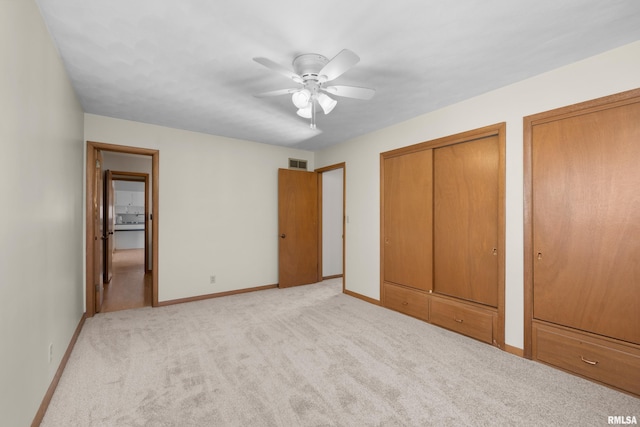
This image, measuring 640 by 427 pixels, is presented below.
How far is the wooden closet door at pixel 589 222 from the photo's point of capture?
2.03 meters

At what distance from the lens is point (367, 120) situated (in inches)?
144

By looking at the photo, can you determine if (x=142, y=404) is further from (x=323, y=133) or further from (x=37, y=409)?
(x=323, y=133)

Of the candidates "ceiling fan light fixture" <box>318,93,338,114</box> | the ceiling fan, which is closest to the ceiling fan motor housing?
the ceiling fan

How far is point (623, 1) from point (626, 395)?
2538 millimetres

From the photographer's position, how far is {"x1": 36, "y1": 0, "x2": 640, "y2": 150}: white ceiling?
1.70 meters

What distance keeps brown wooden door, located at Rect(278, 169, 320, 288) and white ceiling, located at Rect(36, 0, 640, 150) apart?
2.10 m

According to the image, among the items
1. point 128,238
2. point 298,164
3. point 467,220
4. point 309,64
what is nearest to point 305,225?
point 298,164

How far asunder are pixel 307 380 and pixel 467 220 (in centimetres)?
224

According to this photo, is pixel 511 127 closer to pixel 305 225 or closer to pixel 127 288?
pixel 305 225

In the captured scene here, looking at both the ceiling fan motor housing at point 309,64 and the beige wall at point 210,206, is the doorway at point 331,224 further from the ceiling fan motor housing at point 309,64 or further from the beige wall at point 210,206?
the ceiling fan motor housing at point 309,64

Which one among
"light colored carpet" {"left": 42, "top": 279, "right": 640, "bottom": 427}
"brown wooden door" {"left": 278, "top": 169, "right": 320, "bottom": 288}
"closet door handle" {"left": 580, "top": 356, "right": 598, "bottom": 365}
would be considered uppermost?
"brown wooden door" {"left": 278, "top": 169, "right": 320, "bottom": 288}

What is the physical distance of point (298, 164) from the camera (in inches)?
209

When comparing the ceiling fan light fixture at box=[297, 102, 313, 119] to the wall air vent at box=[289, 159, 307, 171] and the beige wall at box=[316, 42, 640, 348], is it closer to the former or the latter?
the beige wall at box=[316, 42, 640, 348]

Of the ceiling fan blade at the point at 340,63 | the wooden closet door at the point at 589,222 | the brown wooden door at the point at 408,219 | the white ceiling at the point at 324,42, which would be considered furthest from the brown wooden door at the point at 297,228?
the wooden closet door at the point at 589,222
